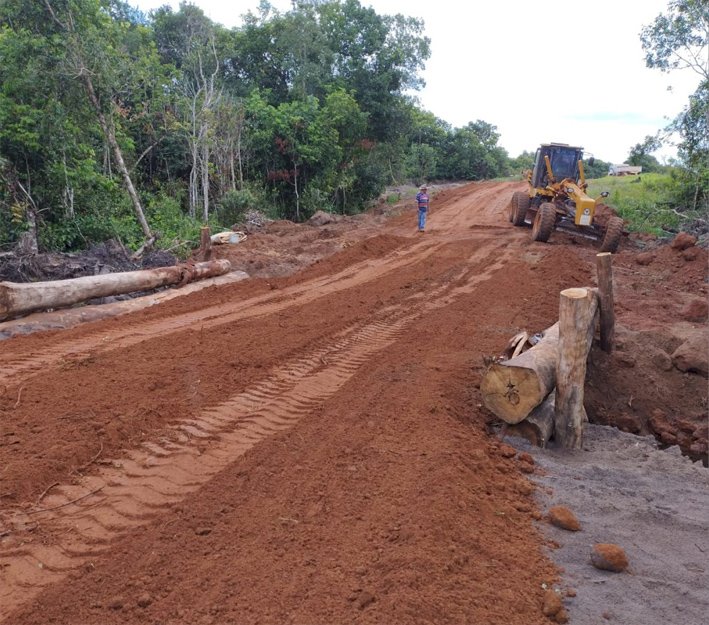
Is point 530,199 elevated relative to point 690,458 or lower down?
elevated

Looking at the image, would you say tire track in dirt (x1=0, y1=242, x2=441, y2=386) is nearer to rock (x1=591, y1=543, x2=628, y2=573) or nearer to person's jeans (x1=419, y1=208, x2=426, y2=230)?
person's jeans (x1=419, y1=208, x2=426, y2=230)

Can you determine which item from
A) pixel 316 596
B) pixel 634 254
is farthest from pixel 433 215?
pixel 316 596

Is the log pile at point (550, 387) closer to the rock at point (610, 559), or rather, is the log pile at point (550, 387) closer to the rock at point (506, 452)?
the rock at point (506, 452)

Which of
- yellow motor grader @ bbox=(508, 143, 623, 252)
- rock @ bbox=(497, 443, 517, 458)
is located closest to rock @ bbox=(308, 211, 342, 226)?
yellow motor grader @ bbox=(508, 143, 623, 252)

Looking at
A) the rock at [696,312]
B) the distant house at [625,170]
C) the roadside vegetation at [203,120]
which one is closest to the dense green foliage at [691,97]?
the roadside vegetation at [203,120]

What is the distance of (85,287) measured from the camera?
898 cm

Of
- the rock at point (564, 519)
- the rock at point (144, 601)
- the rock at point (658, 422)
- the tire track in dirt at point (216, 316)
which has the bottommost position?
the rock at point (658, 422)

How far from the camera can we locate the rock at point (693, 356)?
6969 millimetres

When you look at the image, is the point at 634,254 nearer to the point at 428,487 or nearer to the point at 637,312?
the point at 637,312

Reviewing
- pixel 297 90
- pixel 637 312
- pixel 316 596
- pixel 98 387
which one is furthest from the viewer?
pixel 297 90

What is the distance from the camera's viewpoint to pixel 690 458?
5.63 meters

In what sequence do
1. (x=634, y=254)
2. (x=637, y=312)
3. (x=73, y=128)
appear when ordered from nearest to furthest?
(x=637, y=312) < (x=73, y=128) < (x=634, y=254)

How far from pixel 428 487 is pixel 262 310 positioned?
5.72m

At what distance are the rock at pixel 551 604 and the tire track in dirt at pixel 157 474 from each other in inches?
92.1
